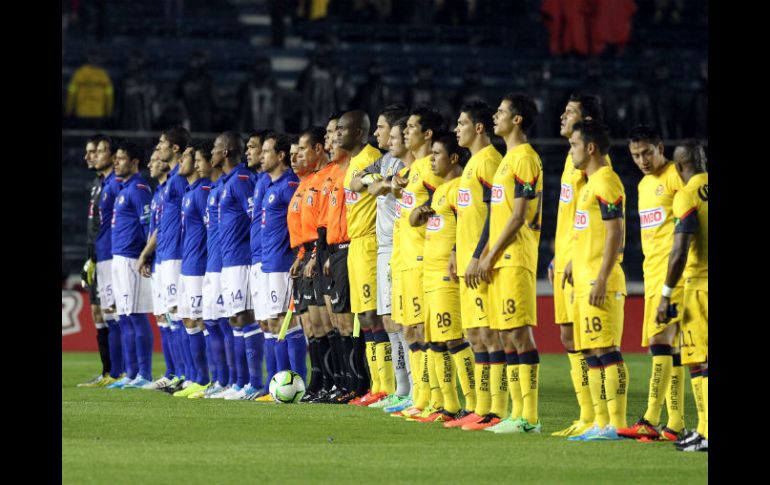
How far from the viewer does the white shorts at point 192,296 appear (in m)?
14.1

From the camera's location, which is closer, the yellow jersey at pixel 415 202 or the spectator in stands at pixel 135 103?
the yellow jersey at pixel 415 202

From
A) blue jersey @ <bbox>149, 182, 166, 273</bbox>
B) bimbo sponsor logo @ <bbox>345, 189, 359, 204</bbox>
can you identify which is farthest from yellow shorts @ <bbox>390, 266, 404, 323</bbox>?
blue jersey @ <bbox>149, 182, 166, 273</bbox>

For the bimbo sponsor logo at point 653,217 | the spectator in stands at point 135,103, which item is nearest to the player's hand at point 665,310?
the bimbo sponsor logo at point 653,217

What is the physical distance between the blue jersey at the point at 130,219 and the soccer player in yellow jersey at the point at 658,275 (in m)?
7.01

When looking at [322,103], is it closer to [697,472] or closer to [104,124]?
[104,124]

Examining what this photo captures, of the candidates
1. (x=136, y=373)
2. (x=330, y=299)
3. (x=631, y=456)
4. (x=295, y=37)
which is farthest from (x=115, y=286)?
(x=295, y=37)

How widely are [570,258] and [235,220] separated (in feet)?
15.5

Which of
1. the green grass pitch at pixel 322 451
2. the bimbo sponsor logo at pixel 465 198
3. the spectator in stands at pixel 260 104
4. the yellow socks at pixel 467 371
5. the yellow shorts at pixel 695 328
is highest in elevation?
the spectator in stands at pixel 260 104

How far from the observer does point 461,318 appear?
10.4 m

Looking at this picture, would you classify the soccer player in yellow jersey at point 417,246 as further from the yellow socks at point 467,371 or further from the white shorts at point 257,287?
the white shorts at point 257,287

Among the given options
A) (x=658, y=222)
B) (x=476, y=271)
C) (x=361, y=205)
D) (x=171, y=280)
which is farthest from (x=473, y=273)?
(x=171, y=280)

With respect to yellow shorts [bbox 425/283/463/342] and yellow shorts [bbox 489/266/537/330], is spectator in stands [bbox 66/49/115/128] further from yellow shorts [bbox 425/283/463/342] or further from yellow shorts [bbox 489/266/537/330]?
yellow shorts [bbox 489/266/537/330]

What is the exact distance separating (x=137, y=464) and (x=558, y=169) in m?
15.3

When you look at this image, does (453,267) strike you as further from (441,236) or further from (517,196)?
(517,196)
